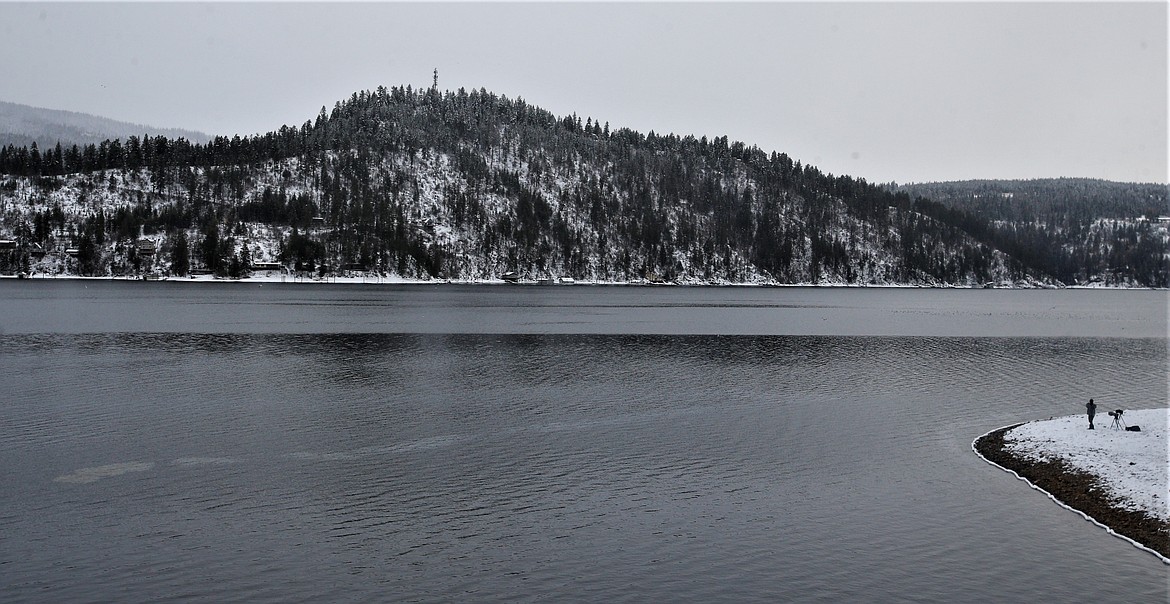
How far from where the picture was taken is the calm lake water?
22.0 metres

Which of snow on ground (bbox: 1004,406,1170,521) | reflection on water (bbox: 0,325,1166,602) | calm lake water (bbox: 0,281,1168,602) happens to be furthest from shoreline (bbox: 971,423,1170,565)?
reflection on water (bbox: 0,325,1166,602)

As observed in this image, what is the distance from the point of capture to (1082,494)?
96.4 ft

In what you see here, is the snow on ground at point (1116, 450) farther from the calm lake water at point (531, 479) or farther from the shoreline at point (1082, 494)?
the calm lake water at point (531, 479)

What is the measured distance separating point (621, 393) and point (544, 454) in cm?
1861

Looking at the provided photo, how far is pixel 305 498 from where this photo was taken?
2883 centimetres

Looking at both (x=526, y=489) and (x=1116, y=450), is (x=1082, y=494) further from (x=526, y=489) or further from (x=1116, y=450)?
(x=526, y=489)

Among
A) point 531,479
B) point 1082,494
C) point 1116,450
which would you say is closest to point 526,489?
point 531,479

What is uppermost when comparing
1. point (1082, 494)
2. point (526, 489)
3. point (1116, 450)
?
point (1116, 450)

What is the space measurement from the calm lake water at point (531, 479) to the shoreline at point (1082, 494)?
27.0 inches

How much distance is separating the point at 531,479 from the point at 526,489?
4.83ft

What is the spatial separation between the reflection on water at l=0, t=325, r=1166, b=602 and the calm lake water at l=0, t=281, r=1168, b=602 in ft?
0.42

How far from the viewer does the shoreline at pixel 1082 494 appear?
25031 mm

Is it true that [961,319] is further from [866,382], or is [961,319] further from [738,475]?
[738,475]

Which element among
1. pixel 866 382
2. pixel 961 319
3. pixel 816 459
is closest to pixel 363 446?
pixel 816 459
